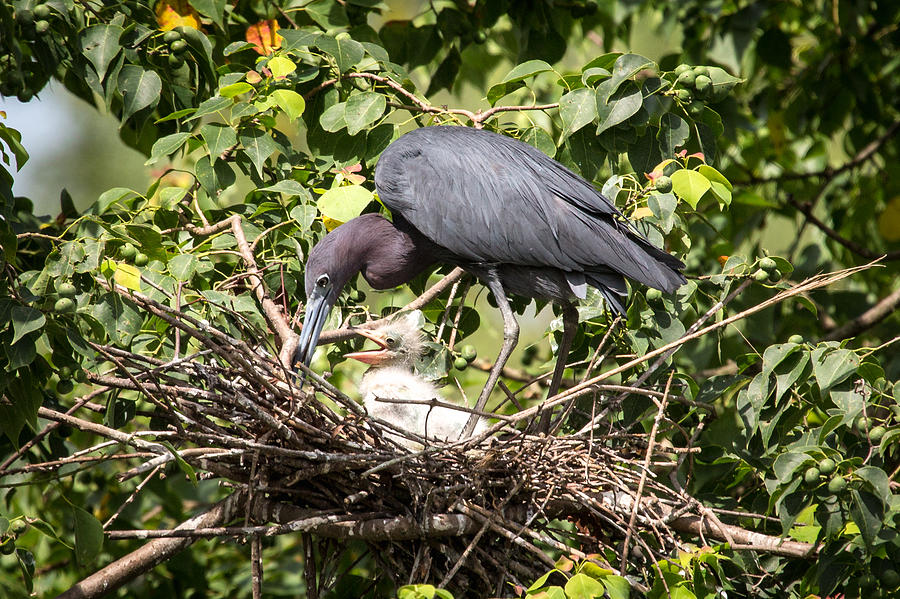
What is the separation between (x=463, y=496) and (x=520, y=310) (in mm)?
1349

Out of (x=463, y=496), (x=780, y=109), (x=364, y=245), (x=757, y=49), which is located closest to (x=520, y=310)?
(x=364, y=245)

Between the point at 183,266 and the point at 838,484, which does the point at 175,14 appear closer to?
the point at 183,266

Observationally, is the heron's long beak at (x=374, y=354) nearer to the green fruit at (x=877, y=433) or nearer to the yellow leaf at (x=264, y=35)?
the yellow leaf at (x=264, y=35)

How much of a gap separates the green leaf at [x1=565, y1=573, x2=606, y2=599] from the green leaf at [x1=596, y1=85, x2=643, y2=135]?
149cm

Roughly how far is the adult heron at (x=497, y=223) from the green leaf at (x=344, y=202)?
35 centimetres

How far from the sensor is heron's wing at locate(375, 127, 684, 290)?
3.44 metres

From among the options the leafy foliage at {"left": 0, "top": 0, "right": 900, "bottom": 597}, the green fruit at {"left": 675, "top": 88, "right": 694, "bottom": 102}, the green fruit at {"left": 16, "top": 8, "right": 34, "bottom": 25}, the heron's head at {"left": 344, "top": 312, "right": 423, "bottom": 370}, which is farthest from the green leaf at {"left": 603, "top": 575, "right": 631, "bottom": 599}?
the green fruit at {"left": 16, "top": 8, "right": 34, "bottom": 25}

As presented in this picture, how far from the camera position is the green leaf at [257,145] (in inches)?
126

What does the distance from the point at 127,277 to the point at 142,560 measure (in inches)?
39.2

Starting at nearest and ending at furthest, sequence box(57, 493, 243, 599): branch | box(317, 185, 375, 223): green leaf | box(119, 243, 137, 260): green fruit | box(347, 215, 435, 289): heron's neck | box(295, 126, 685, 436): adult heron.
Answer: box(119, 243, 137, 260): green fruit, box(57, 493, 243, 599): branch, box(317, 185, 375, 223): green leaf, box(295, 126, 685, 436): adult heron, box(347, 215, 435, 289): heron's neck

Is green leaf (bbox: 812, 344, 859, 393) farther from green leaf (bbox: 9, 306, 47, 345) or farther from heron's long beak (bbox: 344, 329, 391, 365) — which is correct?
green leaf (bbox: 9, 306, 47, 345)

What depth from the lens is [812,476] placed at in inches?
100.0

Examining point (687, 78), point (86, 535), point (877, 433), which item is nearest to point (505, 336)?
point (687, 78)

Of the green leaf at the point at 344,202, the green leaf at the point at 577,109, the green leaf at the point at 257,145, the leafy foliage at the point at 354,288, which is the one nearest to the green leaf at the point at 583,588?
the leafy foliage at the point at 354,288
